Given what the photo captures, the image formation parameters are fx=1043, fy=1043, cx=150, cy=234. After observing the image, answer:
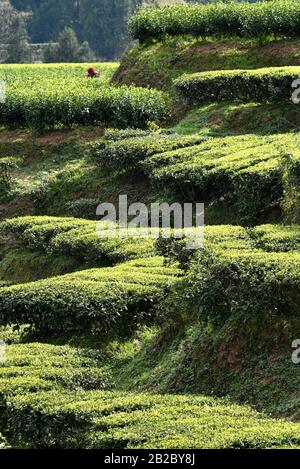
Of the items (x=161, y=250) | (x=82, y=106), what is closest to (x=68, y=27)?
(x=82, y=106)

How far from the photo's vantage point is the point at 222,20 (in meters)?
23.6

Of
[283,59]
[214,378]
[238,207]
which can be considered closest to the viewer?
[214,378]

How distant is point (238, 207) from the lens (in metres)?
15.2

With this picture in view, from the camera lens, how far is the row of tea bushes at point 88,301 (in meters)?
11.8

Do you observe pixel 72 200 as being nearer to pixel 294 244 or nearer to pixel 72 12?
pixel 294 244

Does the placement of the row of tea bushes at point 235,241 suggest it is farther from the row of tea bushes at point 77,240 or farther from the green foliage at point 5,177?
the green foliage at point 5,177

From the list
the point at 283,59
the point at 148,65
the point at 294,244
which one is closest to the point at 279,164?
the point at 294,244

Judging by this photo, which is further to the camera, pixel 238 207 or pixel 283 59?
pixel 283 59

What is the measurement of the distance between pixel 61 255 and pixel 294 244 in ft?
18.4

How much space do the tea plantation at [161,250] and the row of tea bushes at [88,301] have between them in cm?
2

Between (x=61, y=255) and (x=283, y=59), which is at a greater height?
(x=283, y=59)

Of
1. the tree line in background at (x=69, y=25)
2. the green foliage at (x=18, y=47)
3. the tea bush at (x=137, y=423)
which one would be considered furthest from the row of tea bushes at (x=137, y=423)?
the green foliage at (x=18, y=47)

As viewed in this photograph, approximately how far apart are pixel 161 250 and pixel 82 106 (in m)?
8.87

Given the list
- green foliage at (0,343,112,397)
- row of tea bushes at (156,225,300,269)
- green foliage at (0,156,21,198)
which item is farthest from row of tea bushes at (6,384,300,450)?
green foliage at (0,156,21,198)
